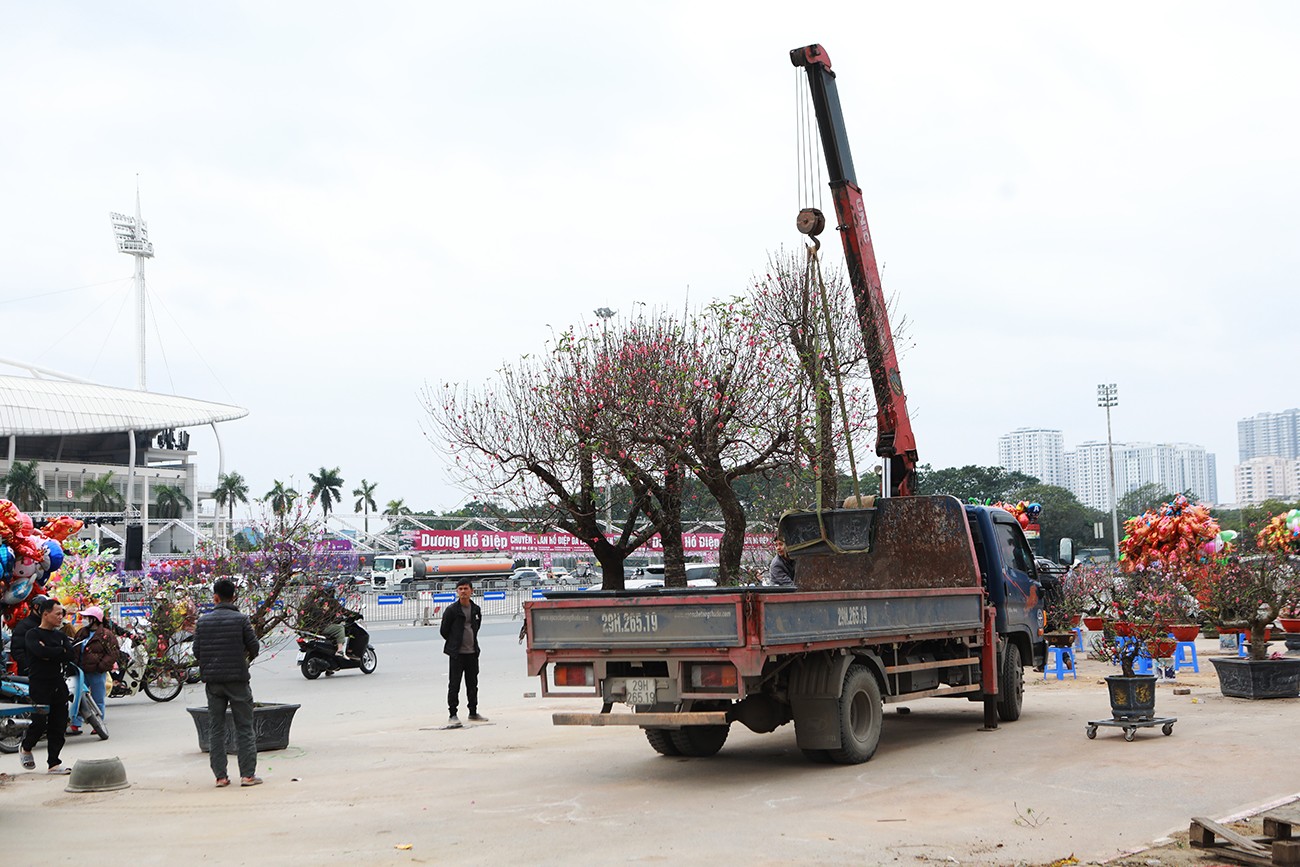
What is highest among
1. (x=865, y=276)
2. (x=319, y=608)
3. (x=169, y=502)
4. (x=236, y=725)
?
(x=865, y=276)

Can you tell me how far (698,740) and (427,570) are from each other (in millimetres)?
61032

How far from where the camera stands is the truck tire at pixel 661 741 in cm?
Result: 1099

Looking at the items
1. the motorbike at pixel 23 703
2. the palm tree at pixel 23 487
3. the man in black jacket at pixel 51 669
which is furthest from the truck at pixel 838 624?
the palm tree at pixel 23 487

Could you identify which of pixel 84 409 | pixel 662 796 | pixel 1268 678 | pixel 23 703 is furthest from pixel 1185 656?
pixel 84 409

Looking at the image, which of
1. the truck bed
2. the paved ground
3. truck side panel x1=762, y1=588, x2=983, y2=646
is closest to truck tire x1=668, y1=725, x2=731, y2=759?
the paved ground

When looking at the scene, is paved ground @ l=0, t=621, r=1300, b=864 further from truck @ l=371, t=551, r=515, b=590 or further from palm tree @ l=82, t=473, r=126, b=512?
palm tree @ l=82, t=473, r=126, b=512

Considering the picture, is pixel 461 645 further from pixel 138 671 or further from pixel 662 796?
pixel 138 671

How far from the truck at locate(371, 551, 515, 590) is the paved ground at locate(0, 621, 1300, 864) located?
55.2m

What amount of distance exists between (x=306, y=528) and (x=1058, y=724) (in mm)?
8487

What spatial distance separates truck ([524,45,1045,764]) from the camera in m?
9.45

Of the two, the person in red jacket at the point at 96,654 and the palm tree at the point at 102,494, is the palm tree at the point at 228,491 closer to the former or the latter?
the palm tree at the point at 102,494

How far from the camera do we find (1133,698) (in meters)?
11.8

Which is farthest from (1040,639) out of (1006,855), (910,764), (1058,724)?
(1006,855)

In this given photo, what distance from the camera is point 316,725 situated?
1517 centimetres
